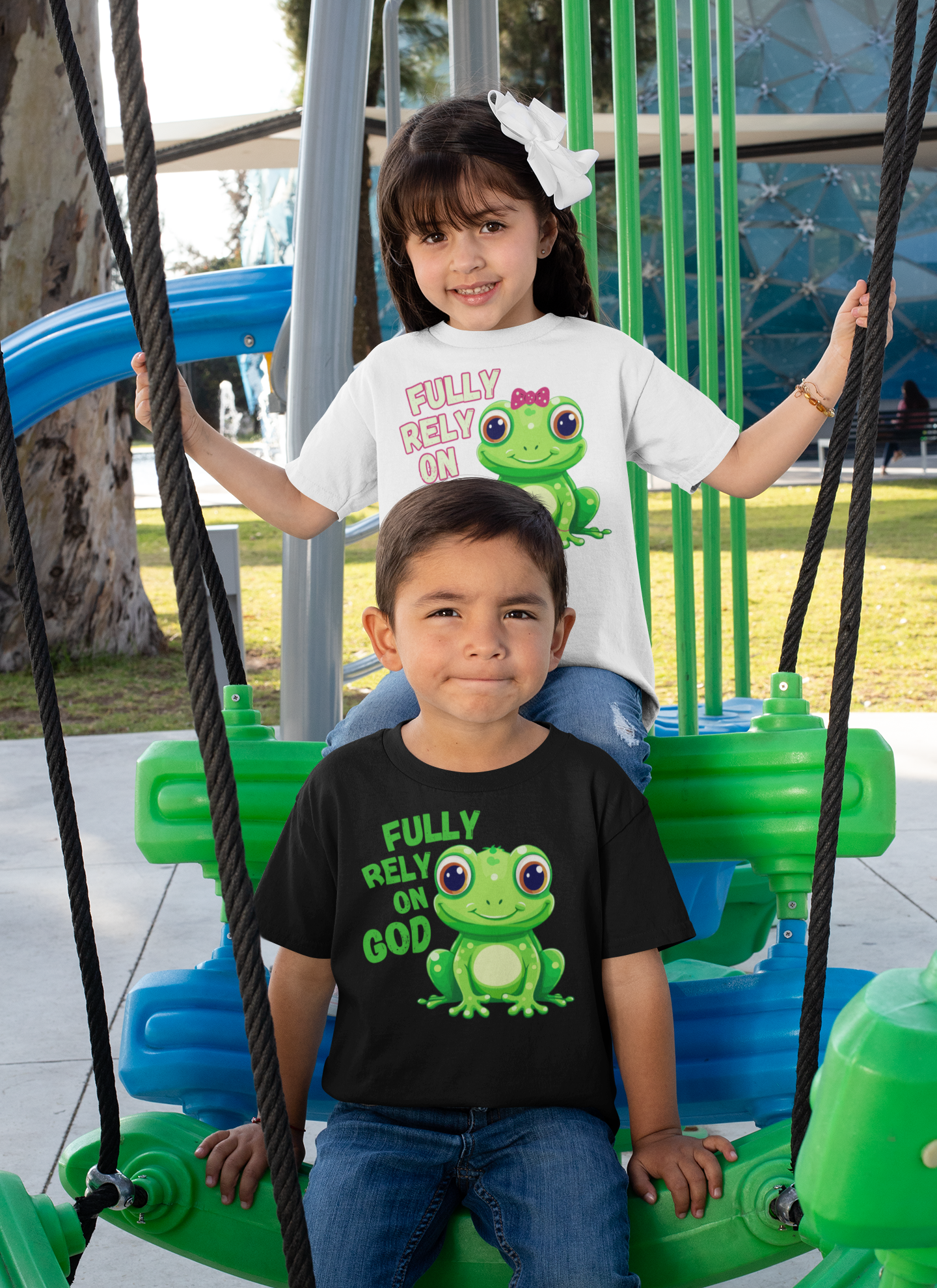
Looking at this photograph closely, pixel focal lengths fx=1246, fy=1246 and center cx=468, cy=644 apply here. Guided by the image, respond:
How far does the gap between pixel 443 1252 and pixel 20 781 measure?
3475mm

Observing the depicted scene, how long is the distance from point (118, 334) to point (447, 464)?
4.97 ft

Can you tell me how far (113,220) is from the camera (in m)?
1.57

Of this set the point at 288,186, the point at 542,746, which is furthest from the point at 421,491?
the point at 288,186

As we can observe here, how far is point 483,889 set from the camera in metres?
1.39

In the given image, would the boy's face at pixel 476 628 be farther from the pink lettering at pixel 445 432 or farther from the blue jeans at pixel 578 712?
the pink lettering at pixel 445 432

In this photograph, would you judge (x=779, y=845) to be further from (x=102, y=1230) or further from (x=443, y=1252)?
(x=102, y=1230)

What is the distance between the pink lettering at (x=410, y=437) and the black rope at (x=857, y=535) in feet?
2.39

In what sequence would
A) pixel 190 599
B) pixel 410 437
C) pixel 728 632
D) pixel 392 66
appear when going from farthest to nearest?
pixel 728 632, pixel 392 66, pixel 410 437, pixel 190 599

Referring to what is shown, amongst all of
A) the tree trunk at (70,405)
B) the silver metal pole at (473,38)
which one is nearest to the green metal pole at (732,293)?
the silver metal pole at (473,38)

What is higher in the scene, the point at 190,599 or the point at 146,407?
the point at 146,407

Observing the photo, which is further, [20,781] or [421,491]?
[20,781]

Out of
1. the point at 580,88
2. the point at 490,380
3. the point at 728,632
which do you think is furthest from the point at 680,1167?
the point at 728,632

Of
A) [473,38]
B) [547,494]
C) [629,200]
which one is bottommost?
[547,494]

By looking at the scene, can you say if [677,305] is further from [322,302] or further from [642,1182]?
[642,1182]
